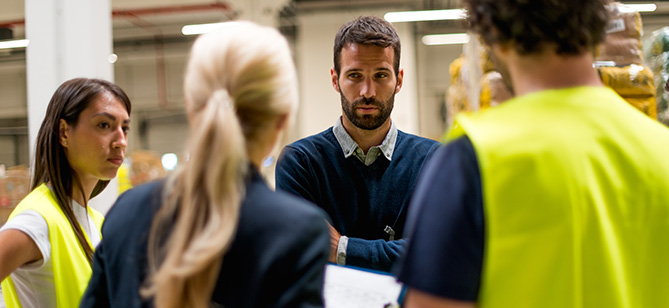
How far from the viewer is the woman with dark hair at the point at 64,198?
181 centimetres

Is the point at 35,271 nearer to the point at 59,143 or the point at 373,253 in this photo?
the point at 59,143

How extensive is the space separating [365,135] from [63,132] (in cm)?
114

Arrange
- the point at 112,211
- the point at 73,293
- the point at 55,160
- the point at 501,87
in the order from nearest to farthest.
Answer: the point at 112,211 < the point at 73,293 < the point at 55,160 < the point at 501,87

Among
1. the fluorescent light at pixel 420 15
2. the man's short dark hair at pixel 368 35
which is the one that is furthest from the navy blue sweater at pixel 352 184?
the fluorescent light at pixel 420 15

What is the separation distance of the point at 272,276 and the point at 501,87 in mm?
1578

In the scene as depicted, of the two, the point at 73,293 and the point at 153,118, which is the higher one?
the point at 153,118

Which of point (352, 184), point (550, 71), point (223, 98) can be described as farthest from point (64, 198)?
point (550, 71)

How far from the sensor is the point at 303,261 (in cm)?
101

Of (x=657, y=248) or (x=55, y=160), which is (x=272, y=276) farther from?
(x=55, y=160)

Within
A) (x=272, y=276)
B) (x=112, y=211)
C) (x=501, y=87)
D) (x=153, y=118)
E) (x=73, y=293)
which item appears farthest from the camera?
(x=153, y=118)

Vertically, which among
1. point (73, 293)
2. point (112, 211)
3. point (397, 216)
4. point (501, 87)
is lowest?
point (73, 293)

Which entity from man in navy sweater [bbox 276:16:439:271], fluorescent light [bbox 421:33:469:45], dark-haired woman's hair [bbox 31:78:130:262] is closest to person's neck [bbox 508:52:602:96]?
man in navy sweater [bbox 276:16:439:271]

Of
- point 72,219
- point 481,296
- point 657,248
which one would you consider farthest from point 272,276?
point 72,219

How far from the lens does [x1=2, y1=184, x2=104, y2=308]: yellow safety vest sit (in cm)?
185
